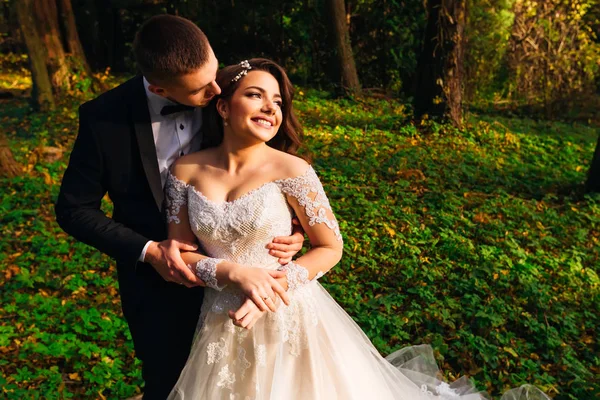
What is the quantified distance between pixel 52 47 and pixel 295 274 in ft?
37.9

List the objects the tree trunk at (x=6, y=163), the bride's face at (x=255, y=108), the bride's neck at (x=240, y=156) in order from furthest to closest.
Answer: the tree trunk at (x=6, y=163)
the bride's neck at (x=240, y=156)
the bride's face at (x=255, y=108)

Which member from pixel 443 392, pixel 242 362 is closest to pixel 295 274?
pixel 242 362

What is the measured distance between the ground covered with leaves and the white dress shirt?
2.11 m

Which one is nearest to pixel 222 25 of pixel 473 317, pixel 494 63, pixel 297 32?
pixel 297 32

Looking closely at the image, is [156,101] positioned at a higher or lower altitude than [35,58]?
higher

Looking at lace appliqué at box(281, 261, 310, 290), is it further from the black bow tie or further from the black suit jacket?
the black bow tie

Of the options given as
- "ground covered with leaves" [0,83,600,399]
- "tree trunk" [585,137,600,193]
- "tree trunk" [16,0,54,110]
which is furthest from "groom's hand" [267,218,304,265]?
"tree trunk" [16,0,54,110]

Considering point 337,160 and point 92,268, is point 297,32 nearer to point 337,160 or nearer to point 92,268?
point 337,160

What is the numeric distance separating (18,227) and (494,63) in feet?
43.3

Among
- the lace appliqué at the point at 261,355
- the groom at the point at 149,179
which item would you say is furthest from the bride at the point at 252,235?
the groom at the point at 149,179

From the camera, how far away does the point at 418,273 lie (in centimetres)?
553

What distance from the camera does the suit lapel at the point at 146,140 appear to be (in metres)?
2.56

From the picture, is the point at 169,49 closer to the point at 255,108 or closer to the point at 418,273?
the point at 255,108

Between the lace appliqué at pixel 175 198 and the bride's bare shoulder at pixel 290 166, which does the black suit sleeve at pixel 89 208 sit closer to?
the lace appliqué at pixel 175 198
